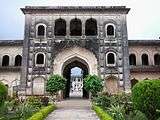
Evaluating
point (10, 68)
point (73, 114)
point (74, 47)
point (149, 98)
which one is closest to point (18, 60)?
point (10, 68)

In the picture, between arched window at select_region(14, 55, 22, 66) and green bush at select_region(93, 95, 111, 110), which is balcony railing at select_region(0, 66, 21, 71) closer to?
arched window at select_region(14, 55, 22, 66)

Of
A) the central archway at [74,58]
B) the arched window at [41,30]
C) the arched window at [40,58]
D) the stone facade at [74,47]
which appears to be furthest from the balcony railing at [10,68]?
the central archway at [74,58]

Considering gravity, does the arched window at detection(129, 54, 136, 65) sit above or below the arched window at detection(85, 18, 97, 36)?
below

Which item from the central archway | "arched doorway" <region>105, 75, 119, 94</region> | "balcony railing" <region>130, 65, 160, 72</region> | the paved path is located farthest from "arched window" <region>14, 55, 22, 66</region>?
the paved path

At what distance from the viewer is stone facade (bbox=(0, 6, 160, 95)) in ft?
92.1

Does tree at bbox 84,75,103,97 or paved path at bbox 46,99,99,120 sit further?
tree at bbox 84,75,103,97

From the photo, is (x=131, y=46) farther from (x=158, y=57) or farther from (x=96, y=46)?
(x=96, y=46)

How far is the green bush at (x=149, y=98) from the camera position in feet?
40.6

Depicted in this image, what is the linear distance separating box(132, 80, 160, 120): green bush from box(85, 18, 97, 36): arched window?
17642 mm

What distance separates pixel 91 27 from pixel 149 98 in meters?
20.8

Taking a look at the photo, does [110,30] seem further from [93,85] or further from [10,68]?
[10,68]

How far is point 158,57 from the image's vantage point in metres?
32.1

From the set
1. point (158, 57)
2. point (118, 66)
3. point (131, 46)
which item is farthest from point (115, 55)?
point (158, 57)

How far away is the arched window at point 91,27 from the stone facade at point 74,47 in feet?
1.38
